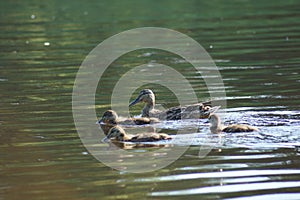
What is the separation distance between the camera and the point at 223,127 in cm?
902

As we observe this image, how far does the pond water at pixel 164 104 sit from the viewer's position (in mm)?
7137

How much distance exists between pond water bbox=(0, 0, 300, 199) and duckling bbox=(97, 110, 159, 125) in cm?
19

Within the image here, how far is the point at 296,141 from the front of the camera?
8.24m

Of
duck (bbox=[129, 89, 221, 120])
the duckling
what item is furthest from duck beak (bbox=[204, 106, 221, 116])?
the duckling

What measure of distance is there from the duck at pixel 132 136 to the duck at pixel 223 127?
23.8 inches

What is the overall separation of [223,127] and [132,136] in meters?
1.08

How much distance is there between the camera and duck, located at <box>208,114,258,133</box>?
881 cm

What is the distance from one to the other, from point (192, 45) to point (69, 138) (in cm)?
811

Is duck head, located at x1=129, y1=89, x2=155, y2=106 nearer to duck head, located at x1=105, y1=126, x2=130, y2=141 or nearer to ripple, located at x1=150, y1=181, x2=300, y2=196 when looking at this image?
duck head, located at x1=105, y1=126, x2=130, y2=141

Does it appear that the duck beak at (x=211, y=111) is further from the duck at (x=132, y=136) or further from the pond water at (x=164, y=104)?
the duck at (x=132, y=136)

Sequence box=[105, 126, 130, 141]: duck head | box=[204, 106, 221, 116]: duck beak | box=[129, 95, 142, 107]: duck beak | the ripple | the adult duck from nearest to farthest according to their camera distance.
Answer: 1. the ripple
2. box=[105, 126, 130, 141]: duck head
3. the adult duck
4. box=[204, 106, 221, 116]: duck beak
5. box=[129, 95, 142, 107]: duck beak

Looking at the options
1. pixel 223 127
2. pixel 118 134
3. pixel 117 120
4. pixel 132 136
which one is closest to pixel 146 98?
pixel 117 120

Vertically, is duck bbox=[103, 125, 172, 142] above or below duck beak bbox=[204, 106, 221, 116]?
below

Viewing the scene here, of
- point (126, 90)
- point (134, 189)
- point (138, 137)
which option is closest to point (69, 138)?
point (138, 137)
